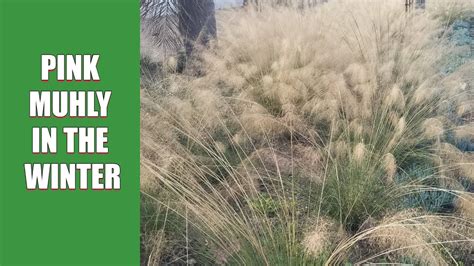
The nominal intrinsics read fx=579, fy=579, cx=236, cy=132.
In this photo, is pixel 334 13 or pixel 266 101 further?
pixel 334 13

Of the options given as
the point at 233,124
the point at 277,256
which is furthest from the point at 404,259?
the point at 233,124

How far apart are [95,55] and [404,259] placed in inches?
60.3

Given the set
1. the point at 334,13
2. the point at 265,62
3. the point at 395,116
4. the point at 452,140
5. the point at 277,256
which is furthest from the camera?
the point at 334,13

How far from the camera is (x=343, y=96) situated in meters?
3.57

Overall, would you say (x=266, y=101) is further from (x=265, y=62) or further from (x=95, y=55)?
(x=95, y=55)

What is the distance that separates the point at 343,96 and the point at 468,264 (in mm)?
1324

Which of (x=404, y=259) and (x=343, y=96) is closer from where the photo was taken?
(x=404, y=259)

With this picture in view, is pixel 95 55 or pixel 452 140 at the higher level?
pixel 95 55

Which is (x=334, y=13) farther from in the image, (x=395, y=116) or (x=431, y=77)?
(x=395, y=116)

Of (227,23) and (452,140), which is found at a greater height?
(227,23)

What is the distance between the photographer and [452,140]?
380cm

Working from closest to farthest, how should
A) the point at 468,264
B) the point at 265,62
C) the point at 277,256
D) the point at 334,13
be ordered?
1. the point at 277,256
2. the point at 468,264
3. the point at 265,62
4. the point at 334,13

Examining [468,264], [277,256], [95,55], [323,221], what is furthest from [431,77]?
[95,55]

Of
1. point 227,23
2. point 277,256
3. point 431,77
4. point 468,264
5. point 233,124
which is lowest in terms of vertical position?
point 468,264
